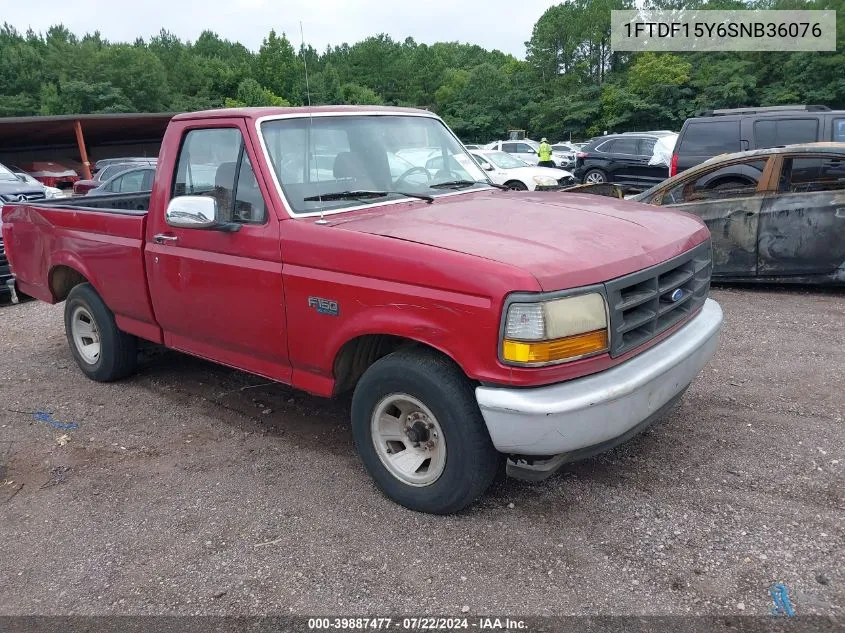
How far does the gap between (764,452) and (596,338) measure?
1.66m

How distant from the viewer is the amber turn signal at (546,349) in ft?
9.02

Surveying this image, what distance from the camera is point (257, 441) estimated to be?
170 inches

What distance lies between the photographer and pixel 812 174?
704 centimetres

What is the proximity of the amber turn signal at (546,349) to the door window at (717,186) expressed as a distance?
218 inches

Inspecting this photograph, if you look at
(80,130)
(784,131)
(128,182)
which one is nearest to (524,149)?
(80,130)

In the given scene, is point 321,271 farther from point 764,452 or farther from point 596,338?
point 764,452

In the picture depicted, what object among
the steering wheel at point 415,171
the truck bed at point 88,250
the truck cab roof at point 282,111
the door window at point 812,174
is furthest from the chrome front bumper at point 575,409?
the door window at point 812,174

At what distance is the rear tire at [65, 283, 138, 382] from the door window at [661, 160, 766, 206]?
19.8 ft

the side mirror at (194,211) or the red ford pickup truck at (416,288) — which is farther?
the side mirror at (194,211)

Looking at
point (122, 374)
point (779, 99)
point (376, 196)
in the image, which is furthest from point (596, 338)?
point (779, 99)

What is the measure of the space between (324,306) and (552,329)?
120cm

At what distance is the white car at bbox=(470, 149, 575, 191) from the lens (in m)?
17.3

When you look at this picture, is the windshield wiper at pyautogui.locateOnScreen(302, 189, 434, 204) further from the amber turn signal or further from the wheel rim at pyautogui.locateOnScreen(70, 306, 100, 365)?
the wheel rim at pyautogui.locateOnScreen(70, 306, 100, 365)

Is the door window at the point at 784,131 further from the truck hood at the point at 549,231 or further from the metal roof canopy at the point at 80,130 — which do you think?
the metal roof canopy at the point at 80,130
